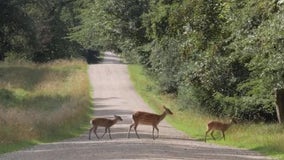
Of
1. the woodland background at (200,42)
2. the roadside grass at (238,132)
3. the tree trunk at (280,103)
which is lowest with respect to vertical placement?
the roadside grass at (238,132)

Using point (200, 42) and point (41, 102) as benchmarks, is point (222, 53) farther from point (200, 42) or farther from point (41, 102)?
point (41, 102)

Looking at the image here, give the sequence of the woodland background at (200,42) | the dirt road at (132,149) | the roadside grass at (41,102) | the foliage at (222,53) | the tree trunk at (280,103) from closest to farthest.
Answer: the dirt road at (132,149) < the foliage at (222,53) < the woodland background at (200,42) < the roadside grass at (41,102) < the tree trunk at (280,103)

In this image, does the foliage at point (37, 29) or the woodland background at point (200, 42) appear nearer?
the woodland background at point (200, 42)

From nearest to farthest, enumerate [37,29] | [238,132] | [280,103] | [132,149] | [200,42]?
[132,149] → [200,42] → [238,132] → [280,103] → [37,29]

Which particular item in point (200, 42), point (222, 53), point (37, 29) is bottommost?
point (222, 53)

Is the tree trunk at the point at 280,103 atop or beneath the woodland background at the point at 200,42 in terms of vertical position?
beneath

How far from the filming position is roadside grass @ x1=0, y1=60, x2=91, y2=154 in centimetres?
2350

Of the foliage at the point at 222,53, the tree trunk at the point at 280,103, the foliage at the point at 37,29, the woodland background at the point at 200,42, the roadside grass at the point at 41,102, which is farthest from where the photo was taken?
the foliage at the point at 37,29

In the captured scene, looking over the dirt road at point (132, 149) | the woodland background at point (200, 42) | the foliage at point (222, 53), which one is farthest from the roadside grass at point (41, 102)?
the foliage at point (222, 53)

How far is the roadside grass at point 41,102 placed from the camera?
23500 millimetres

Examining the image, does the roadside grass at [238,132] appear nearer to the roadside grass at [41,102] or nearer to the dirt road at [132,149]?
the dirt road at [132,149]

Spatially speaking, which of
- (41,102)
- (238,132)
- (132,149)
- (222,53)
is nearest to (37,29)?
(41,102)

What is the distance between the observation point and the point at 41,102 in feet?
131

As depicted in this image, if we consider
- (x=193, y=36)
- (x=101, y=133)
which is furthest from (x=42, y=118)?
(x=193, y=36)
